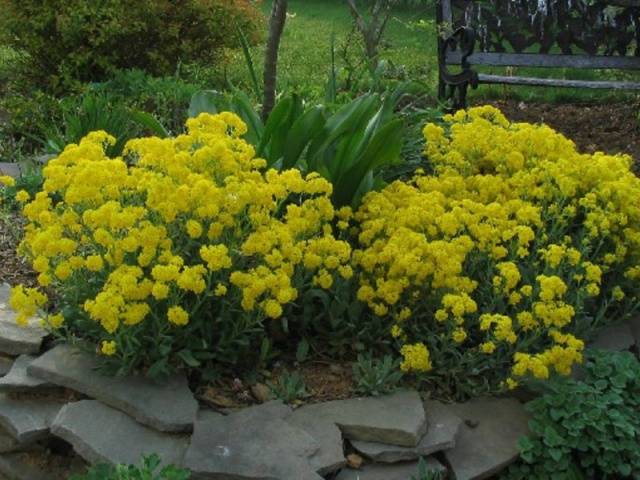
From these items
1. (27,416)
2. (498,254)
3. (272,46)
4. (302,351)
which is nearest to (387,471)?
(302,351)

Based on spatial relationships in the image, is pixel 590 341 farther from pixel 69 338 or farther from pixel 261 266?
pixel 69 338

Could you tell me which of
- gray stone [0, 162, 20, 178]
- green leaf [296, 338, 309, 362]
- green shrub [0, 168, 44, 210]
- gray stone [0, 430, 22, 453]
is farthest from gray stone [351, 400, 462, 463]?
gray stone [0, 162, 20, 178]

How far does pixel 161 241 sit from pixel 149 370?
0.43 meters

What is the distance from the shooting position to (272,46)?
14.6ft

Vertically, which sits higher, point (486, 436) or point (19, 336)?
point (19, 336)

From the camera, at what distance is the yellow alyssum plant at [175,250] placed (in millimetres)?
2930

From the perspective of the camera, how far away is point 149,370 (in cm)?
309

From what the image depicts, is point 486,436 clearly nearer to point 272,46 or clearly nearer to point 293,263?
point 293,263

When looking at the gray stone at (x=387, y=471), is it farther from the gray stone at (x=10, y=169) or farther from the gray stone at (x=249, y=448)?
the gray stone at (x=10, y=169)

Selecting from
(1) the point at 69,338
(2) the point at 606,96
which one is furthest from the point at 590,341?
(2) the point at 606,96

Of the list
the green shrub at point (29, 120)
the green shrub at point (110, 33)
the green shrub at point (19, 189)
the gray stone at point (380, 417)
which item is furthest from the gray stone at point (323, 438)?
the green shrub at point (110, 33)

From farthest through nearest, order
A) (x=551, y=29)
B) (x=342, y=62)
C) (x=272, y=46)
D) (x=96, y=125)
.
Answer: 1. (x=342, y=62)
2. (x=551, y=29)
3. (x=96, y=125)
4. (x=272, y=46)

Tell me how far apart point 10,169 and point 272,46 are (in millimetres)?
1699

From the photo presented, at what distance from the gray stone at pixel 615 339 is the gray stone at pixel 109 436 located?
5.41 feet
